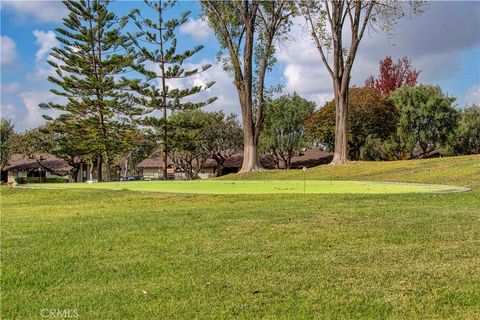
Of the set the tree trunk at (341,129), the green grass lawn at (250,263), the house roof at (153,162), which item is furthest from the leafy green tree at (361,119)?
the green grass lawn at (250,263)

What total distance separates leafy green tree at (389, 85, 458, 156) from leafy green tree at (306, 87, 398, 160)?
947mm

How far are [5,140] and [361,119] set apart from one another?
3735cm

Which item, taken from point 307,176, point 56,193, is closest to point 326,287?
point 56,193

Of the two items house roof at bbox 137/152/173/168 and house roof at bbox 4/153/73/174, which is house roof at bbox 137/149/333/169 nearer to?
house roof at bbox 137/152/173/168

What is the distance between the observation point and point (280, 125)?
48.5 m

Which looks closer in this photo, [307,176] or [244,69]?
[307,176]

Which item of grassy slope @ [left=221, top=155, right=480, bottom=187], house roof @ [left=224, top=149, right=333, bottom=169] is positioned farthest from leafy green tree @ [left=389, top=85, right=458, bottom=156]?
grassy slope @ [left=221, top=155, right=480, bottom=187]

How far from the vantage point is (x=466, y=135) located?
138 ft

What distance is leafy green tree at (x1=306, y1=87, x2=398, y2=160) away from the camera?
134ft

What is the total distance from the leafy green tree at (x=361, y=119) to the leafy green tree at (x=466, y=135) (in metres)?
5.10

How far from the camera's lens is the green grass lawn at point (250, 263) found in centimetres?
341

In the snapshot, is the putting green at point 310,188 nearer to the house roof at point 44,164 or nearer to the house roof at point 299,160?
the house roof at point 299,160

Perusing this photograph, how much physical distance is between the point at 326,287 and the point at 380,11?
868 inches

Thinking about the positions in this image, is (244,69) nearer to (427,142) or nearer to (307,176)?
(307,176)
